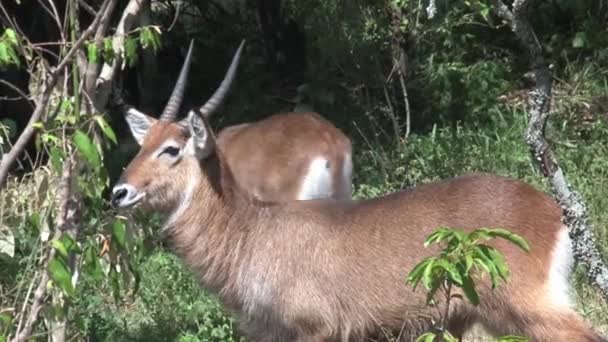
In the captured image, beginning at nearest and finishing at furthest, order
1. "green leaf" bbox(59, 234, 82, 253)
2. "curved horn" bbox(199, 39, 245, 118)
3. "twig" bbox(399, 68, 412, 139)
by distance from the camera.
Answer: "green leaf" bbox(59, 234, 82, 253)
"curved horn" bbox(199, 39, 245, 118)
"twig" bbox(399, 68, 412, 139)

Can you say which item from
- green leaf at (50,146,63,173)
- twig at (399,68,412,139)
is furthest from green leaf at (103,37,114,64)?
twig at (399,68,412,139)

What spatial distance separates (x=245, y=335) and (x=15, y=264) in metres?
1.68

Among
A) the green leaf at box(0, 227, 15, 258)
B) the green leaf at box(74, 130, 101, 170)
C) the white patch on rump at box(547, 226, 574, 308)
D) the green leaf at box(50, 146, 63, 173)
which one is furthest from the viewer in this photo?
the green leaf at box(0, 227, 15, 258)

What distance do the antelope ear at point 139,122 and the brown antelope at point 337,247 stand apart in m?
0.17

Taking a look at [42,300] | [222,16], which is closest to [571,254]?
[42,300]

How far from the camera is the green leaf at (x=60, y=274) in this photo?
4.25 metres

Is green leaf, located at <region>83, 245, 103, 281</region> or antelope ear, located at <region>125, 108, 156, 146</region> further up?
green leaf, located at <region>83, 245, 103, 281</region>

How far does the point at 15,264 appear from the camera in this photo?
703 cm

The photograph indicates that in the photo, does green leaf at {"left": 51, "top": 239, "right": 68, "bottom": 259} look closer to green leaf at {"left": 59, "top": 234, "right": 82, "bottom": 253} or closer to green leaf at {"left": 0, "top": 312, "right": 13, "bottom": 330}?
green leaf at {"left": 59, "top": 234, "right": 82, "bottom": 253}

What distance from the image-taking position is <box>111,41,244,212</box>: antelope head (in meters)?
6.00

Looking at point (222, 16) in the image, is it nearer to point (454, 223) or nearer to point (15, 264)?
point (15, 264)

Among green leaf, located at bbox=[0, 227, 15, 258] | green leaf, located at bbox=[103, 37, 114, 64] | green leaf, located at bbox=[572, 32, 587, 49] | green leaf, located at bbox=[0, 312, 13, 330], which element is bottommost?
green leaf, located at bbox=[0, 227, 15, 258]

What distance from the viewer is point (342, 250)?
5879mm

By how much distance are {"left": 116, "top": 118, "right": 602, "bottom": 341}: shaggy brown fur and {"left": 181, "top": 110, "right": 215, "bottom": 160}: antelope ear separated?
2 centimetres
